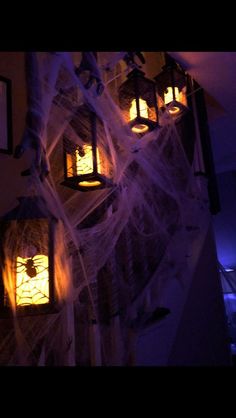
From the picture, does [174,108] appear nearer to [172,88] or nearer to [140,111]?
[172,88]

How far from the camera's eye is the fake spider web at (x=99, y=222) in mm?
2021

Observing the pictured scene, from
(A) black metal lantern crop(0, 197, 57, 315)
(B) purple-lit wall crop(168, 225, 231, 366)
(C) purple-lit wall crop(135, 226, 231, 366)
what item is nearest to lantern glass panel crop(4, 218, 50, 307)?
(A) black metal lantern crop(0, 197, 57, 315)

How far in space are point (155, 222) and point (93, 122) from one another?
1.42 meters

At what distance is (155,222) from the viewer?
3.38 m

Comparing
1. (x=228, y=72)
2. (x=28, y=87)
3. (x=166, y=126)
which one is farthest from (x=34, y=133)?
(x=228, y=72)

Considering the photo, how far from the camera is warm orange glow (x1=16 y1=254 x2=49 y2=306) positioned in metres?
1.86

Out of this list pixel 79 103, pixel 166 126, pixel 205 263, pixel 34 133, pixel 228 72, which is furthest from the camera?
pixel 205 263

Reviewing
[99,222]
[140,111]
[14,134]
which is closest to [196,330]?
[99,222]

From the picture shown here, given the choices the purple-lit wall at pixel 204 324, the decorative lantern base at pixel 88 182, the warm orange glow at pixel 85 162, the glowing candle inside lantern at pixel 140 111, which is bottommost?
the purple-lit wall at pixel 204 324

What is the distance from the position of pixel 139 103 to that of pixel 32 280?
1662mm

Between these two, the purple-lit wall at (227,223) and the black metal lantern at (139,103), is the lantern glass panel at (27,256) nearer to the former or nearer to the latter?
the black metal lantern at (139,103)

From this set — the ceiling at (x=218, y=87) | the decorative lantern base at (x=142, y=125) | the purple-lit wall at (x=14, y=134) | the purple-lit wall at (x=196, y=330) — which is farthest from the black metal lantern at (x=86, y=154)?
the ceiling at (x=218, y=87)

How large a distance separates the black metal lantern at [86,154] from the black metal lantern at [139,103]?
62 cm

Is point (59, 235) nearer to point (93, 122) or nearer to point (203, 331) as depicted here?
point (93, 122)
